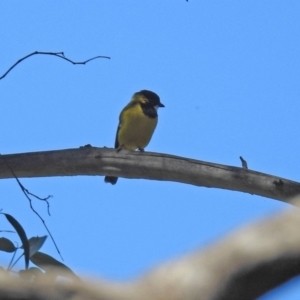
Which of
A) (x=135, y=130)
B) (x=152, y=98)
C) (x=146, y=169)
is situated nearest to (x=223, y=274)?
(x=146, y=169)

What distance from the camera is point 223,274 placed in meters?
0.36

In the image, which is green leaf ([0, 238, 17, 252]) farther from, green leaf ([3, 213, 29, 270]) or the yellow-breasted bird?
the yellow-breasted bird

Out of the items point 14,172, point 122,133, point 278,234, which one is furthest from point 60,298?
point 122,133

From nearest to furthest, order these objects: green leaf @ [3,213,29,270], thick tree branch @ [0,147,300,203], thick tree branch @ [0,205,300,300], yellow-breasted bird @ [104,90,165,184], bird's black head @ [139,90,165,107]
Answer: thick tree branch @ [0,205,300,300]
green leaf @ [3,213,29,270]
thick tree branch @ [0,147,300,203]
yellow-breasted bird @ [104,90,165,184]
bird's black head @ [139,90,165,107]

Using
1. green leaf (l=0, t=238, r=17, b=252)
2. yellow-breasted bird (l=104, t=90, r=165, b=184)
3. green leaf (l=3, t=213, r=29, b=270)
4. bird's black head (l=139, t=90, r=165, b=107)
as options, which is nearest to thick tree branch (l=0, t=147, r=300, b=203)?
green leaf (l=3, t=213, r=29, b=270)

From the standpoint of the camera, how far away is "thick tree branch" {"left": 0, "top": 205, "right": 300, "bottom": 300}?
1.19 feet

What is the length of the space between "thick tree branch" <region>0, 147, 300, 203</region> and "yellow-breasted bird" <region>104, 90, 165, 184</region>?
205 centimetres

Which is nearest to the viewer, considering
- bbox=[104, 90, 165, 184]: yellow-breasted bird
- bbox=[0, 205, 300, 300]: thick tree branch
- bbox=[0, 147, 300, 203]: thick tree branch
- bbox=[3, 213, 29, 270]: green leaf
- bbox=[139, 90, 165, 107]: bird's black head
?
bbox=[0, 205, 300, 300]: thick tree branch

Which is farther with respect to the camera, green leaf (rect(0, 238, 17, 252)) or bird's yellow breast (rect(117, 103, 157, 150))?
bird's yellow breast (rect(117, 103, 157, 150))

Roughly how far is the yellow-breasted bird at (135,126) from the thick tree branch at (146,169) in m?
2.05

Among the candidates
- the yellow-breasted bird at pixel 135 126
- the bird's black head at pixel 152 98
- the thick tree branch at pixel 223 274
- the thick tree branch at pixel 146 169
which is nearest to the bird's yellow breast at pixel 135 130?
the yellow-breasted bird at pixel 135 126

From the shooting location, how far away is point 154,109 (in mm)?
5266

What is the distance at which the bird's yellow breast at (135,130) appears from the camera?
4910 mm

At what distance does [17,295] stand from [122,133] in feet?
15.0
